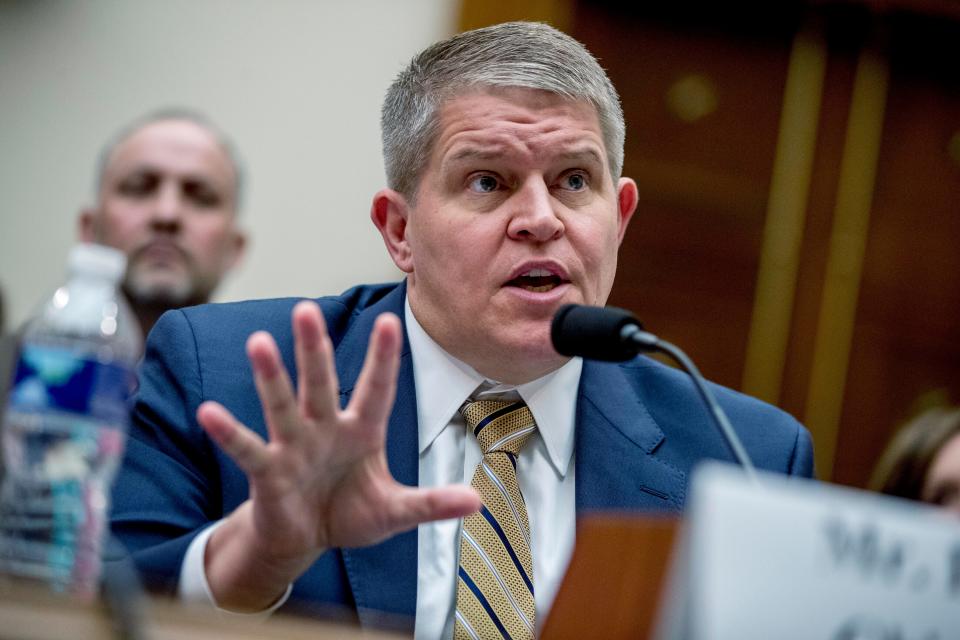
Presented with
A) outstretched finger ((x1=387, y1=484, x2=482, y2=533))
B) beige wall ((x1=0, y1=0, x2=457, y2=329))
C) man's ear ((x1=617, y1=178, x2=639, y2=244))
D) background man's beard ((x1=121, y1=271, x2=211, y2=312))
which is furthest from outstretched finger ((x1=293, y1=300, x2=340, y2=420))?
beige wall ((x1=0, y1=0, x2=457, y2=329))

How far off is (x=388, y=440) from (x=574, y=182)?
0.56 m

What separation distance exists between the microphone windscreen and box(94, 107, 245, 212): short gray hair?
2166 millimetres

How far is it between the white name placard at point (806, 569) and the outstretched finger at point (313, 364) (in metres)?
0.46

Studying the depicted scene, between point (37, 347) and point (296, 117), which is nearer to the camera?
point (37, 347)

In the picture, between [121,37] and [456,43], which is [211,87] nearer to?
[121,37]

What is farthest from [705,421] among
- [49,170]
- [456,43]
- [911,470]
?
[49,170]

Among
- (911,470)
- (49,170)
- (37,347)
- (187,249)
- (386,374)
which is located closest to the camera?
(37,347)

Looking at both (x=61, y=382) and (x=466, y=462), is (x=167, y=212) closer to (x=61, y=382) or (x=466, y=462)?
(x=466, y=462)

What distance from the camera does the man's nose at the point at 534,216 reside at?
207 centimetres

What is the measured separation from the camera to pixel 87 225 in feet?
11.6

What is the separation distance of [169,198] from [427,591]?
1.89 m

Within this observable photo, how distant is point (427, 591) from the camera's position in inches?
74.1

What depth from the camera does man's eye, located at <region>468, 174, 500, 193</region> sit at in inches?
85.4

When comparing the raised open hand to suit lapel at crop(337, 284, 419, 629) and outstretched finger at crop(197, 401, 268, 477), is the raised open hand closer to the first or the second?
outstretched finger at crop(197, 401, 268, 477)
